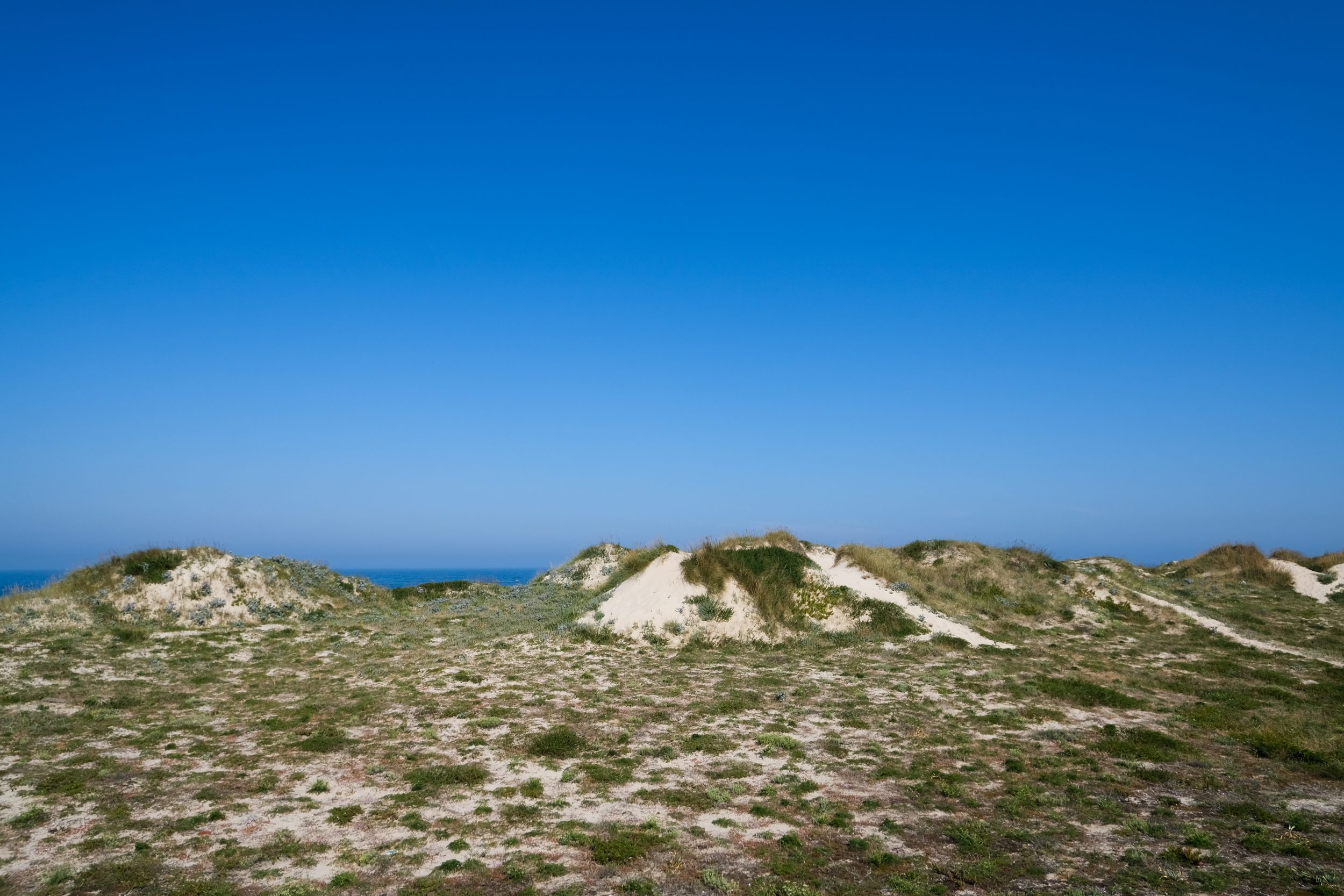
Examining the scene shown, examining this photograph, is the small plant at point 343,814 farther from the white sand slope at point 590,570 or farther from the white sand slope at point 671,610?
the white sand slope at point 590,570

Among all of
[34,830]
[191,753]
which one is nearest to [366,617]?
[191,753]

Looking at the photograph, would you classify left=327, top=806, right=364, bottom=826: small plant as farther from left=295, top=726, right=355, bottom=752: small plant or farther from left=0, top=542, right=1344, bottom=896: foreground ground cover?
left=295, top=726, right=355, bottom=752: small plant

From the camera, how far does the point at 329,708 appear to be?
19438mm

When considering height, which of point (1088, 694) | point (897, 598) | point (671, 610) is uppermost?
point (897, 598)

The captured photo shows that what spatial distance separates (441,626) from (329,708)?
619 inches

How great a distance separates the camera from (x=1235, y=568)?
180 feet

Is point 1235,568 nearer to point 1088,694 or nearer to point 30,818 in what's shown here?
point 1088,694

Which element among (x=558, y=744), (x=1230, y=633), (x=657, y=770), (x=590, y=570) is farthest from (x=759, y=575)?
(x=590, y=570)

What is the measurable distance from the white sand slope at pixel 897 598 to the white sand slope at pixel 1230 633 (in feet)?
36.2

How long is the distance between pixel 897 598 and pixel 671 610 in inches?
469

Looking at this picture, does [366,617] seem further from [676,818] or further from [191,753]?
[676,818]

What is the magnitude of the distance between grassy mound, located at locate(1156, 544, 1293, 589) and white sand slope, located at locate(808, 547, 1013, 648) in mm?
34375

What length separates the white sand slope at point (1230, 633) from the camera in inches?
1125

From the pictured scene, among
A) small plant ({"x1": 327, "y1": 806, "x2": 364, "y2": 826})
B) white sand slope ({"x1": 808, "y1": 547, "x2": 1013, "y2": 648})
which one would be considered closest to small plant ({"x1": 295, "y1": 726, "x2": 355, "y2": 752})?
small plant ({"x1": 327, "y1": 806, "x2": 364, "y2": 826})
